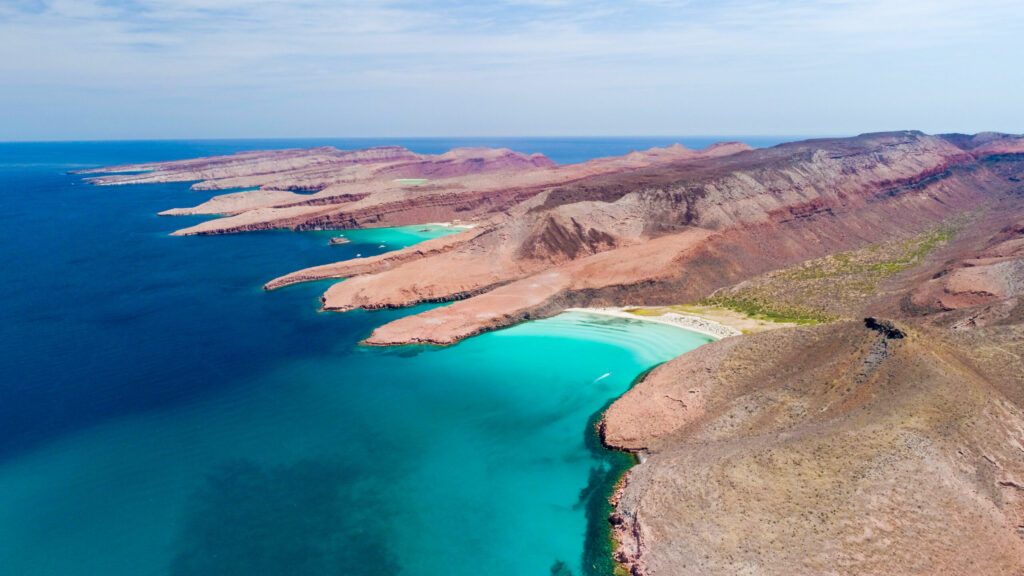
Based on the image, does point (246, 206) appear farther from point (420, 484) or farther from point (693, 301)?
point (420, 484)

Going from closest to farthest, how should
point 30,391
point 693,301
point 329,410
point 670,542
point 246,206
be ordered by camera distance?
point 670,542 < point 329,410 < point 30,391 < point 693,301 < point 246,206

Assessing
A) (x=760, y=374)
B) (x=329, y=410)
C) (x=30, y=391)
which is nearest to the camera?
(x=760, y=374)

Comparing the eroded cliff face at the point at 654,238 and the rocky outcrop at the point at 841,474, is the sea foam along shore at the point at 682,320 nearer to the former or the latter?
the eroded cliff face at the point at 654,238

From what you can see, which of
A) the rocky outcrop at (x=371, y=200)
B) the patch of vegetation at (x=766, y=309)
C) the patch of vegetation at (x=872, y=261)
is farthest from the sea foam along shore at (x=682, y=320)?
the rocky outcrop at (x=371, y=200)

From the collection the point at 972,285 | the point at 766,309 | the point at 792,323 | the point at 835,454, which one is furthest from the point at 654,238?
the point at 835,454

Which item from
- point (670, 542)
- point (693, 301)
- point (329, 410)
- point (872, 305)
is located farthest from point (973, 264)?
point (329, 410)

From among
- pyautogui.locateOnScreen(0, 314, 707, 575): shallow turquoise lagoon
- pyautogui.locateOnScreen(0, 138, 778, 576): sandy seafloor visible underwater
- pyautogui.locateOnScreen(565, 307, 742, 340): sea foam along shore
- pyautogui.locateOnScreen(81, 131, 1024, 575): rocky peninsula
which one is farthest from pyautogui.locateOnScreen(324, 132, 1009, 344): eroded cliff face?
pyautogui.locateOnScreen(0, 314, 707, 575): shallow turquoise lagoon

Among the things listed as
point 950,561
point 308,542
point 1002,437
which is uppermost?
point 1002,437

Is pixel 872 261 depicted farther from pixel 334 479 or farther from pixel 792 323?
pixel 334 479
